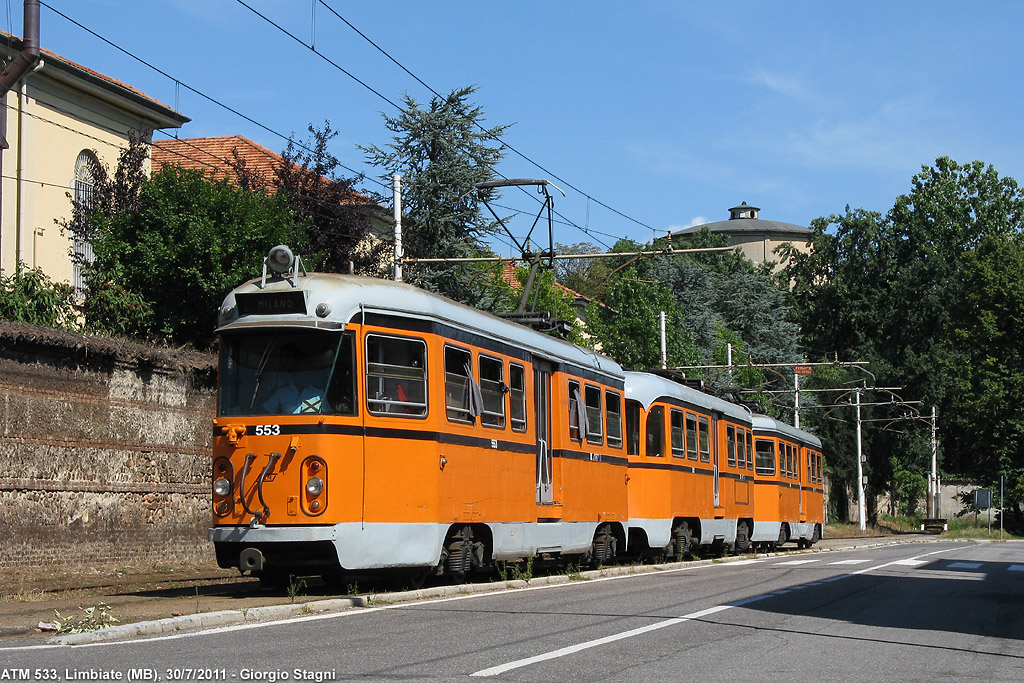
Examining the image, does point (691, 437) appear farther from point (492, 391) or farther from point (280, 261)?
point (280, 261)

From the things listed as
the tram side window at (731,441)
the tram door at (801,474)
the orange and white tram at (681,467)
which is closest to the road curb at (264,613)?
the orange and white tram at (681,467)

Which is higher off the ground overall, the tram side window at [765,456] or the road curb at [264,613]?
the tram side window at [765,456]

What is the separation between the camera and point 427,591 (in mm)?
13617

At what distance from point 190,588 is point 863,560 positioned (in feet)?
50.1

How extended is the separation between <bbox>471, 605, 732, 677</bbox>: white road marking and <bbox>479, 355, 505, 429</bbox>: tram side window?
409 centimetres

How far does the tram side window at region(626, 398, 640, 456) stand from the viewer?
22266mm

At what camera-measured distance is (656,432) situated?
23078 mm

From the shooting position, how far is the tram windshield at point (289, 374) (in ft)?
43.4

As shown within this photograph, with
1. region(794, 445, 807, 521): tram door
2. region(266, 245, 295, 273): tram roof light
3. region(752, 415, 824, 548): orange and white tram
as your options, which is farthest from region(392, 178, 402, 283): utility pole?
region(794, 445, 807, 521): tram door

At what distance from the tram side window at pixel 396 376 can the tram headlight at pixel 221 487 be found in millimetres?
1653

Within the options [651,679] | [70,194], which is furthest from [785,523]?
[651,679]

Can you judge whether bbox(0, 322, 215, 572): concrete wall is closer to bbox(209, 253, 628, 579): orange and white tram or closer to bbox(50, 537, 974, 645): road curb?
bbox(209, 253, 628, 579): orange and white tram

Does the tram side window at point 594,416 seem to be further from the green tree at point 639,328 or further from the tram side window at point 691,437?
the green tree at point 639,328

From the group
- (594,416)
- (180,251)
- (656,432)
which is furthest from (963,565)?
(180,251)
